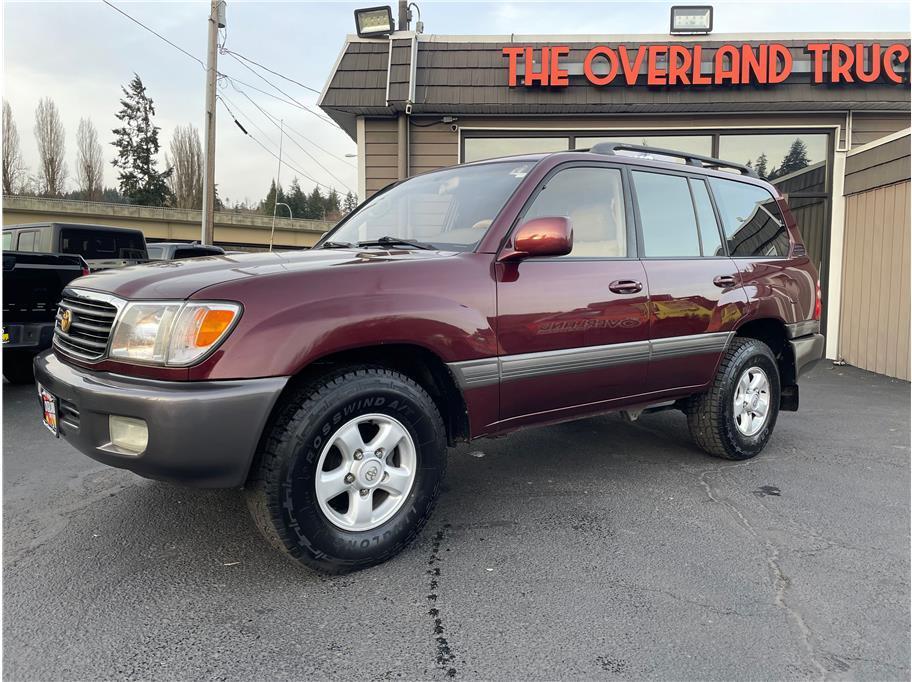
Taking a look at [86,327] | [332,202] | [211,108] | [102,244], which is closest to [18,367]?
[102,244]

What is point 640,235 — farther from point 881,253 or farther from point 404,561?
point 881,253

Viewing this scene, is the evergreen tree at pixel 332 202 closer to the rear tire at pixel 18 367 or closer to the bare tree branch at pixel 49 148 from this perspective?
the bare tree branch at pixel 49 148

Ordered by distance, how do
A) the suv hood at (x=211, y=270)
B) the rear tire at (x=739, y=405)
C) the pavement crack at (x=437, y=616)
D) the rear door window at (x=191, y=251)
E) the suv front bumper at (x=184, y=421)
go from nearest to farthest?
the pavement crack at (x=437, y=616) → the suv front bumper at (x=184, y=421) → the suv hood at (x=211, y=270) → the rear tire at (x=739, y=405) → the rear door window at (x=191, y=251)

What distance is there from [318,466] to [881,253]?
813 cm

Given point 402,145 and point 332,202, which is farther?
point 332,202

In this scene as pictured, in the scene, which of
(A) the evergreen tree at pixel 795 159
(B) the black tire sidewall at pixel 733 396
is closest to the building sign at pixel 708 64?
(A) the evergreen tree at pixel 795 159

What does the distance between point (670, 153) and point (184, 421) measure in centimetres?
330

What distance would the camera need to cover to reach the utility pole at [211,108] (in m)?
15.3

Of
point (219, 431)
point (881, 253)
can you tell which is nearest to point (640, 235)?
point (219, 431)

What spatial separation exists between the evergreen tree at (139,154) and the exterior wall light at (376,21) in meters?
55.1

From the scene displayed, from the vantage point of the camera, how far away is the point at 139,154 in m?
59.4

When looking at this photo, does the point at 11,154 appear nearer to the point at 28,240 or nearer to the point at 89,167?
the point at 89,167

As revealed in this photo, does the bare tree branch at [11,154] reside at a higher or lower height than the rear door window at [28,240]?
higher

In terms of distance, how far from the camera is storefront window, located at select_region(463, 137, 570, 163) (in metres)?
8.97
